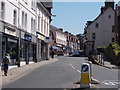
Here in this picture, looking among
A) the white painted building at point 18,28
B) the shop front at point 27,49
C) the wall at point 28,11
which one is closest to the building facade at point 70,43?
the shop front at point 27,49

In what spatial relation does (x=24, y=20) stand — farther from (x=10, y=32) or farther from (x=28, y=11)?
(x=10, y=32)

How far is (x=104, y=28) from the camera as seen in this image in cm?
8644

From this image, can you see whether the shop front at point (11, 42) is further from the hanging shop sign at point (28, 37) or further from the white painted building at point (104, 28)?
the white painted building at point (104, 28)

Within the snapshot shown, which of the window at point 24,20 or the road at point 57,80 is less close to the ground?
the window at point 24,20

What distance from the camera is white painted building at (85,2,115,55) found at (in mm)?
84375

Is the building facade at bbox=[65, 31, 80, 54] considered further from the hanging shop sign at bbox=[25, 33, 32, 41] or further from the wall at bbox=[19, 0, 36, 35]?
the hanging shop sign at bbox=[25, 33, 32, 41]

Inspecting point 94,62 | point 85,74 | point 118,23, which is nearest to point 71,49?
point 118,23

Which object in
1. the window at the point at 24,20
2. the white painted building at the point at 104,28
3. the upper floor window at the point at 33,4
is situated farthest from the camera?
the white painted building at the point at 104,28

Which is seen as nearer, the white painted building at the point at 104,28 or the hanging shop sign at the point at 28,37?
the hanging shop sign at the point at 28,37

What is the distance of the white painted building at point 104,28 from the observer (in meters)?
84.4

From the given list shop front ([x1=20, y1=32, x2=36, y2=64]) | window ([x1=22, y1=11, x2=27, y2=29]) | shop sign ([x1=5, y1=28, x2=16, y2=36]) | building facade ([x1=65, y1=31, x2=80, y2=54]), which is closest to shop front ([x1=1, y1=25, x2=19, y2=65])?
shop sign ([x1=5, y1=28, x2=16, y2=36])

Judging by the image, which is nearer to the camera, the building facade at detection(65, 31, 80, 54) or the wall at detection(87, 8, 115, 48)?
the wall at detection(87, 8, 115, 48)

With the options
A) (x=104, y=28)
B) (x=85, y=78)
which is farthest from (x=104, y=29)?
(x=85, y=78)

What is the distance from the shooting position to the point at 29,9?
38438mm
